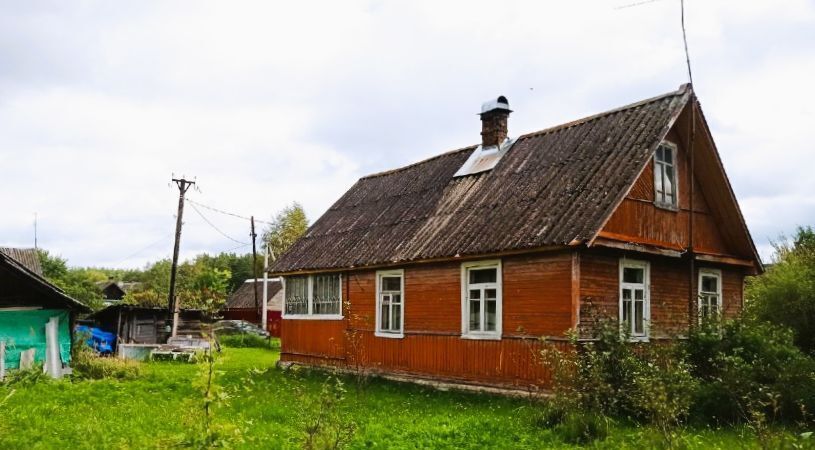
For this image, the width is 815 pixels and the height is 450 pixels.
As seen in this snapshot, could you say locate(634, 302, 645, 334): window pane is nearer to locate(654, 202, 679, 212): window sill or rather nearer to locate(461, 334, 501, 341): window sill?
locate(654, 202, 679, 212): window sill

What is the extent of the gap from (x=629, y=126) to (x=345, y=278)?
8.14 meters

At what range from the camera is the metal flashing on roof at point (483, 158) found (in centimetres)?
1775

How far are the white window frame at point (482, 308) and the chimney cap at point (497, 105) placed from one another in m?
5.46

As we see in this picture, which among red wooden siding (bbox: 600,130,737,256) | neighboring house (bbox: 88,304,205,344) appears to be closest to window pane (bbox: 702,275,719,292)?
red wooden siding (bbox: 600,130,737,256)

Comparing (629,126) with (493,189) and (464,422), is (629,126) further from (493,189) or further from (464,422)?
(464,422)

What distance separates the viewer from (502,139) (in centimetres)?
1845

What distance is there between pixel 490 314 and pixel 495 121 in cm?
621

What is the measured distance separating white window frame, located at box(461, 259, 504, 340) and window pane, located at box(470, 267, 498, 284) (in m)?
0.09

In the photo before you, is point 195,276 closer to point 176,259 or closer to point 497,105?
point 497,105

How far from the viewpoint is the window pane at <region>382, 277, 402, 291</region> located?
16.8m

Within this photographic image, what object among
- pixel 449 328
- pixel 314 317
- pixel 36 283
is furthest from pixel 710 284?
pixel 36 283

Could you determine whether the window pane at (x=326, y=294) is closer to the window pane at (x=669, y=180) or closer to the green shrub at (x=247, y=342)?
the window pane at (x=669, y=180)

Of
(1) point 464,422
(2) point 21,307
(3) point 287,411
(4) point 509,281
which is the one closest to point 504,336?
(4) point 509,281

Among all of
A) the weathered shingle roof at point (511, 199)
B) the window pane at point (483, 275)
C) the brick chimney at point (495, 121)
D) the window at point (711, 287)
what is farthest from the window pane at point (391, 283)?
the window at point (711, 287)
